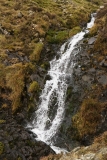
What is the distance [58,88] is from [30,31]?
49.4 feet

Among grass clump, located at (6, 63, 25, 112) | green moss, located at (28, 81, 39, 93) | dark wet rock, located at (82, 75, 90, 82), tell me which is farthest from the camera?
green moss, located at (28, 81, 39, 93)

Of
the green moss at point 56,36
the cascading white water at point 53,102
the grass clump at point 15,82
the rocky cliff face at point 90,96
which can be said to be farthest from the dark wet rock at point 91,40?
the grass clump at point 15,82

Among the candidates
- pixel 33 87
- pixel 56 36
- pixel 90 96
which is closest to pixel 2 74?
pixel 33 87

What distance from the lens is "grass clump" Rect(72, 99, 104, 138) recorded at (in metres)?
21.0

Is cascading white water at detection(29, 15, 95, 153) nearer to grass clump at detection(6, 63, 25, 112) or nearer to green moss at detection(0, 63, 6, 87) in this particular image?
grass clump at detection(6, 63, 25, 112)

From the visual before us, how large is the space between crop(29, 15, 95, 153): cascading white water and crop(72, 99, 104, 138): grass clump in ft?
9.07

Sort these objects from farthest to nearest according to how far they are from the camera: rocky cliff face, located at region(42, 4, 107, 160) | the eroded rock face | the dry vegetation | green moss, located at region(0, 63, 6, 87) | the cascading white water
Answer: green moss, located at region(0, 63, 6, 87), the dry vegetation, the cascading white water, rocky cliff face, located at region(42, 4, 107, 160), the eroded rock face

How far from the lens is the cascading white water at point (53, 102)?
23750mm

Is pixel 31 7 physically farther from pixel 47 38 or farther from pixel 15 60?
pixel 15 60

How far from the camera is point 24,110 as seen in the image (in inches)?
1020

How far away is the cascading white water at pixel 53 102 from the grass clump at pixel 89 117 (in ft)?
9.07

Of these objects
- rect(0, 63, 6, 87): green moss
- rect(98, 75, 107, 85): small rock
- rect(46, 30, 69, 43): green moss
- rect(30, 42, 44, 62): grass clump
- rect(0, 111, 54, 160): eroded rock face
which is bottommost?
rect(0, 111, 54, 160): eroded rock face

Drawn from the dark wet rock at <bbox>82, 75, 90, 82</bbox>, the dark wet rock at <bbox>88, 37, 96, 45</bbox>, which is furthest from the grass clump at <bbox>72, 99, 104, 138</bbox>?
the dark wet rock at <bbox>88, 37, 96, 45</bbox>

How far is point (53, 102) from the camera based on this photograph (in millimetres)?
26047
